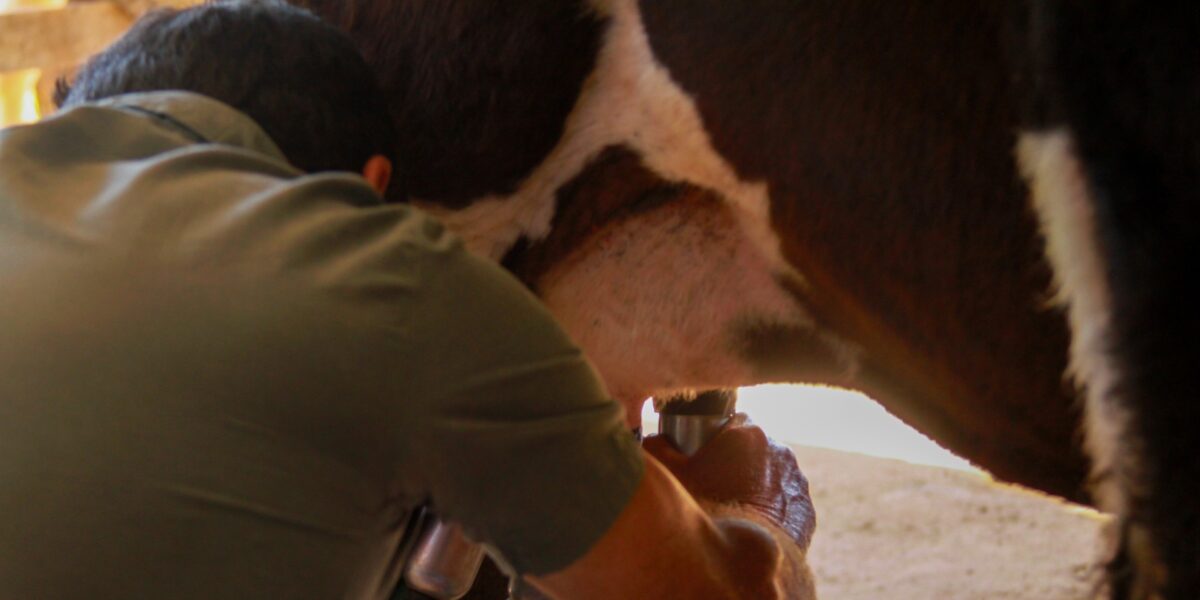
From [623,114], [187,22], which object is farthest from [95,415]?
[623,114]

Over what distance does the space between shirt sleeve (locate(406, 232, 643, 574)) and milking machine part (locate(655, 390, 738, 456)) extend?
58 cm

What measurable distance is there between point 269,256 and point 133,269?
68 mm

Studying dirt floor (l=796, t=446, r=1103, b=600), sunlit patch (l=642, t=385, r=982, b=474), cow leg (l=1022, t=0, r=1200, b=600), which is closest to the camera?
cow leg (l=1022, t=0, r=1200, b=600)

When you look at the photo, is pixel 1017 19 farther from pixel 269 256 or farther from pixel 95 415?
pixel 95 415

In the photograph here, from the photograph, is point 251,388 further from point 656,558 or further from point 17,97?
point 17,97

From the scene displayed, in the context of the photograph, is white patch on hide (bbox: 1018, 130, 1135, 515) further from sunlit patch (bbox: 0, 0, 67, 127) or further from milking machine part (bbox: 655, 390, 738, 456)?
sunlit patch (bbox: 0, 0, 67, 127)

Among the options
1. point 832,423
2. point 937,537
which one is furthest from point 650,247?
point 832,423

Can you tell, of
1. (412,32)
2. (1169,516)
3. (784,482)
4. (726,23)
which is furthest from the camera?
(784,482)

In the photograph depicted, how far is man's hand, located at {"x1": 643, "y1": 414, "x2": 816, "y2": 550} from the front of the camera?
1.12 metres

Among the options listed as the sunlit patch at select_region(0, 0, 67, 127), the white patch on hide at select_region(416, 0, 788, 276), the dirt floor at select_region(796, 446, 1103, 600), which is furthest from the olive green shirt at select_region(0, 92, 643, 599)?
the sunlit patch at select_region(0, 0, 67, 127)

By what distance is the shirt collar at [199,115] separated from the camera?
726 mm

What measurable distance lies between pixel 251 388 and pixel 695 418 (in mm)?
719

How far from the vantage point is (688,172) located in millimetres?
867

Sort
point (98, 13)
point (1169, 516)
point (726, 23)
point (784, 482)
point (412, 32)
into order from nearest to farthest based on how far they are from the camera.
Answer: point (1169, 516), point (726, 23), point (412, 32), point (784, 482), point (98, 13)
